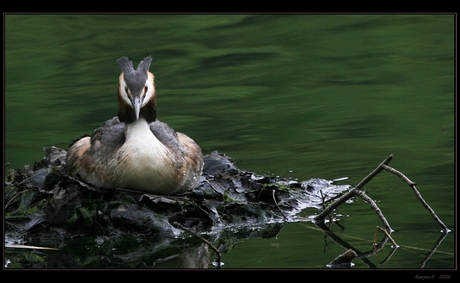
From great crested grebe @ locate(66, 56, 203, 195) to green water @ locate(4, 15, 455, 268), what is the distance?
47.8 inches

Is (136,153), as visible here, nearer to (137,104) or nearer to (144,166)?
(144,166)

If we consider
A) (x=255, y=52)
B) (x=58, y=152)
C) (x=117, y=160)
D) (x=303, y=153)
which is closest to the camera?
(x=117, y=160)

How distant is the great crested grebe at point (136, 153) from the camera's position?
942 centimetres

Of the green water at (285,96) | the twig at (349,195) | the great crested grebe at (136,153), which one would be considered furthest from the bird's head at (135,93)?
the twig at (349,195)

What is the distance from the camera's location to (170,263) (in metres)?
8.42

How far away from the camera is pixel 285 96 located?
48.7ft

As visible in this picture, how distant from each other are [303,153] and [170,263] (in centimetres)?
399

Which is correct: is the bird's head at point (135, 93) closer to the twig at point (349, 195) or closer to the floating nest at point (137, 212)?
the floating nest at point (137, 212)

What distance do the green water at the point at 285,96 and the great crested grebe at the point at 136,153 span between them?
121 centimetres

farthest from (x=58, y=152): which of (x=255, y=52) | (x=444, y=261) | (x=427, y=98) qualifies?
(x=255, y=52)

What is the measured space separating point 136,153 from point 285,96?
5.76m

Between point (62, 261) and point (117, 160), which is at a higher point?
point (117, 160)

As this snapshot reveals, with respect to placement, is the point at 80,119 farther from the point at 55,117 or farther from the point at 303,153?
the point at 303,153

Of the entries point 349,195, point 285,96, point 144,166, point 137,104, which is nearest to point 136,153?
point 144,166
